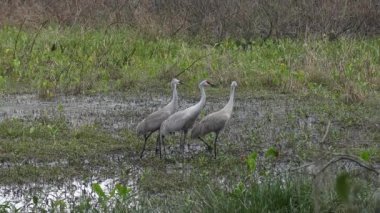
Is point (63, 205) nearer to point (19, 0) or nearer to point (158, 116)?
point (158, 116)

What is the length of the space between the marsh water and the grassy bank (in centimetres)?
47

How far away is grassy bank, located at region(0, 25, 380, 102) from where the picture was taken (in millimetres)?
11773

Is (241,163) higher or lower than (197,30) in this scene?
lower

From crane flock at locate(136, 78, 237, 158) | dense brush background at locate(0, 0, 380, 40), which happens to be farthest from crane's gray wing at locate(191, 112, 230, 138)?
dense brush background at locate(0, 0, 380, 40)

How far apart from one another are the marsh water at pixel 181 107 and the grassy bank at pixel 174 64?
0.47m

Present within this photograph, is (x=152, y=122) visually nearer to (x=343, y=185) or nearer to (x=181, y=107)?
(x=181, y=107)

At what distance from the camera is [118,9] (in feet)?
54.9

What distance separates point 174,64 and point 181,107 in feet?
6.08

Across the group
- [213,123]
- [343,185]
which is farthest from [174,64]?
[343,185]

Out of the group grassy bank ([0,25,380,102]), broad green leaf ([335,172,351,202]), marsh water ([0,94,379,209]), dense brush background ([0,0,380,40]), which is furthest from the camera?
dense brush background ([0,0,380,40])

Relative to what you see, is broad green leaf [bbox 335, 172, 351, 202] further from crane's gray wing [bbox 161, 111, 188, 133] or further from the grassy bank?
the grassy bank

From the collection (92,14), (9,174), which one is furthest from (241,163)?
(92,14)

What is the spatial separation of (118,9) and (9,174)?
9655 mm

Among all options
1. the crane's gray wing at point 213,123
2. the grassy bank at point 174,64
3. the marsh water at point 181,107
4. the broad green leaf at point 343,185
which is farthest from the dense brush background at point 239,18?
the broad green leaf at point 343,185
